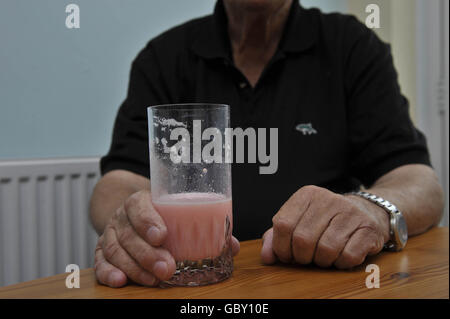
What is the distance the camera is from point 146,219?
0.50m

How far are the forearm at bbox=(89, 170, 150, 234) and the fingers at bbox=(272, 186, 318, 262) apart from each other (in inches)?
13.8

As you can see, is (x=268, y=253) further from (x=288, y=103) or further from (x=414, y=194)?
(x=288, y=103)

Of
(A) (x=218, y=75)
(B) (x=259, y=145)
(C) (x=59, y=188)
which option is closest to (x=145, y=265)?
(B) (x=259, y=145)

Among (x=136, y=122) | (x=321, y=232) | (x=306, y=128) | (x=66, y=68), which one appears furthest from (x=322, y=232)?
(x=66, y=68)

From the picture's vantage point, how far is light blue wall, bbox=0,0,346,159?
4.32 ft

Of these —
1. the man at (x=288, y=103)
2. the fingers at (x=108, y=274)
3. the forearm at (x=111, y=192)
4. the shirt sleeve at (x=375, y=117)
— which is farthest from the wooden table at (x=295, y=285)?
the shirt sleeve at (x=375, y=117)

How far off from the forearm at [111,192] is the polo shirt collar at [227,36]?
13.7 inches

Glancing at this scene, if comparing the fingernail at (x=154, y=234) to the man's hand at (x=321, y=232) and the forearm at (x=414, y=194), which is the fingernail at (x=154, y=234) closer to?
the man's hand at (x=321, y=232)

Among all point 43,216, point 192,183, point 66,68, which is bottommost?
point 43,216

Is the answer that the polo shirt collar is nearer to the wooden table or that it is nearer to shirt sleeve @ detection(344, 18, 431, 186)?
shirt sleeve @ detection(344, 18, 431, 186)

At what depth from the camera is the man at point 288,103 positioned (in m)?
0.88

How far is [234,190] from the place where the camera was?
2.85ft

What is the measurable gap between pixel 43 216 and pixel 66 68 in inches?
19.1
